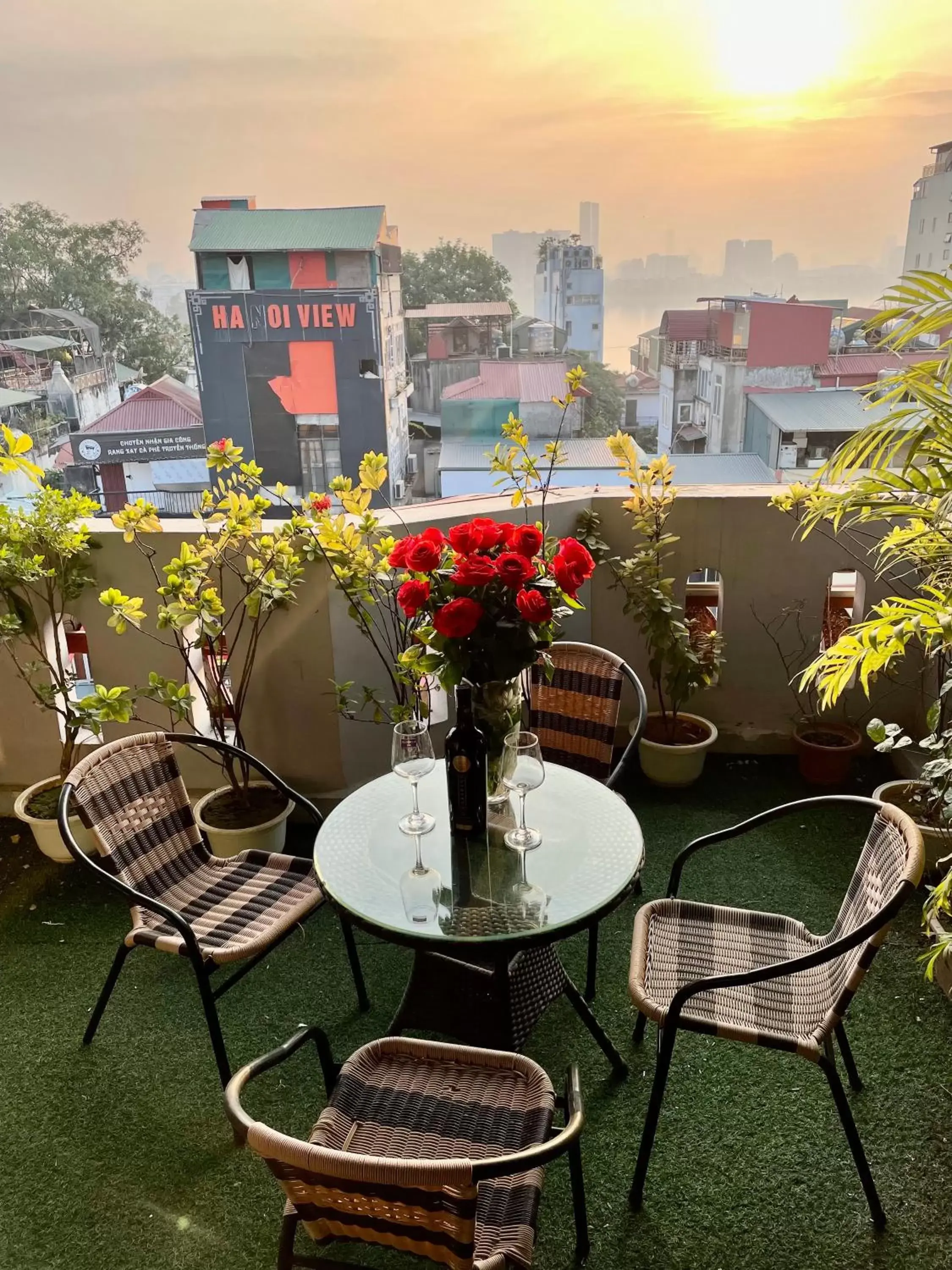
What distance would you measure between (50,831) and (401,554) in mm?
2032

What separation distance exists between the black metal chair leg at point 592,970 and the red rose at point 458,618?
118 centimetres

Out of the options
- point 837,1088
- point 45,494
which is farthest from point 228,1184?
point 45,494

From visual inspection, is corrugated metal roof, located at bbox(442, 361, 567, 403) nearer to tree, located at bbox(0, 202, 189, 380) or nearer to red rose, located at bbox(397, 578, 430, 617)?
tree, located at bbox(0, 202, 189, 380)

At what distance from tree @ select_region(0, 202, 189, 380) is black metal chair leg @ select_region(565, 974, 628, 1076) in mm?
3301

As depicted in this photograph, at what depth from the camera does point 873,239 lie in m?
3.91

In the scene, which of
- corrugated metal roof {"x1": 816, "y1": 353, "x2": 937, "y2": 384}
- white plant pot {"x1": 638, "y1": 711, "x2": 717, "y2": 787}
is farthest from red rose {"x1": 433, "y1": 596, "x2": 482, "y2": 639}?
white plant pot {"x1": 638, "y1": 711, "x2": 717, "y2": 787}

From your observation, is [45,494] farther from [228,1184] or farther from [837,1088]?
[837,1088]

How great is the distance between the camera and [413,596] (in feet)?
5.60

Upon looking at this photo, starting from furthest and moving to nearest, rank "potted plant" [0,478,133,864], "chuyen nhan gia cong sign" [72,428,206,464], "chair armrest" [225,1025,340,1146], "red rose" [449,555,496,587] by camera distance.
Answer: "chuyen nhan gia cong sign" [72,428,206,464] < "potted plant" [0,478,133,864] < "red rose" [449,555,496,587] < "chair armrest" [225,1025,340,1146]

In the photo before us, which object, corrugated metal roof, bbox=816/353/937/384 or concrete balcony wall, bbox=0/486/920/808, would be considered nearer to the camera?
corrugated metal roof, bbox=816/353/937/384

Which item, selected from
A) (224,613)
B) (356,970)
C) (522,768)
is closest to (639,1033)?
(356,970)

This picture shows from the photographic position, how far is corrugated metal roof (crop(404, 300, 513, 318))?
13.3ft

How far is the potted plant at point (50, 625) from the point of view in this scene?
287 cm

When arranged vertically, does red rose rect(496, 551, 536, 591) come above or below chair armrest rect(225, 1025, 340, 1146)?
above
